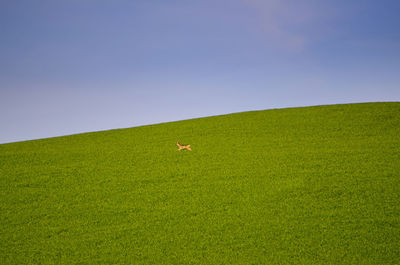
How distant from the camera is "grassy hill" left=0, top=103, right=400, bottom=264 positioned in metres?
7.30

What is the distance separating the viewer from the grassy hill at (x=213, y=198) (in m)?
7.30

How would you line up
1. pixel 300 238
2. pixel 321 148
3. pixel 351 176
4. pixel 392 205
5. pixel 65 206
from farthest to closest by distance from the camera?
pixel 321 148, pixel 351 176, pixel 65 206, pixel 392 205, pixel 300 238

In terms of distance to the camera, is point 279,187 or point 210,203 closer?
point 210,203

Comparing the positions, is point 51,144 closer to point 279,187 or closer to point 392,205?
point 279,187

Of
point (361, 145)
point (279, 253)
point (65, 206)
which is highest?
point (361, 145)

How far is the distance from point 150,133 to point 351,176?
34.5 feet

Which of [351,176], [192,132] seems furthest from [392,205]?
[192,132]

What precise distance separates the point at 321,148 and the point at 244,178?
183 inches

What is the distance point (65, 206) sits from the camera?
9.61m

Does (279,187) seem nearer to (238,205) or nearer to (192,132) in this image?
(238,205)

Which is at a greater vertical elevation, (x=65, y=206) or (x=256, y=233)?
(x=65, y=206)

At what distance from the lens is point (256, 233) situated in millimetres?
7746

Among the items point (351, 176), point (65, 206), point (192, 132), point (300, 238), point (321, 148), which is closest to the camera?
point (300, 238)

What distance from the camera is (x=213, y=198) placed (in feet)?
31.2
